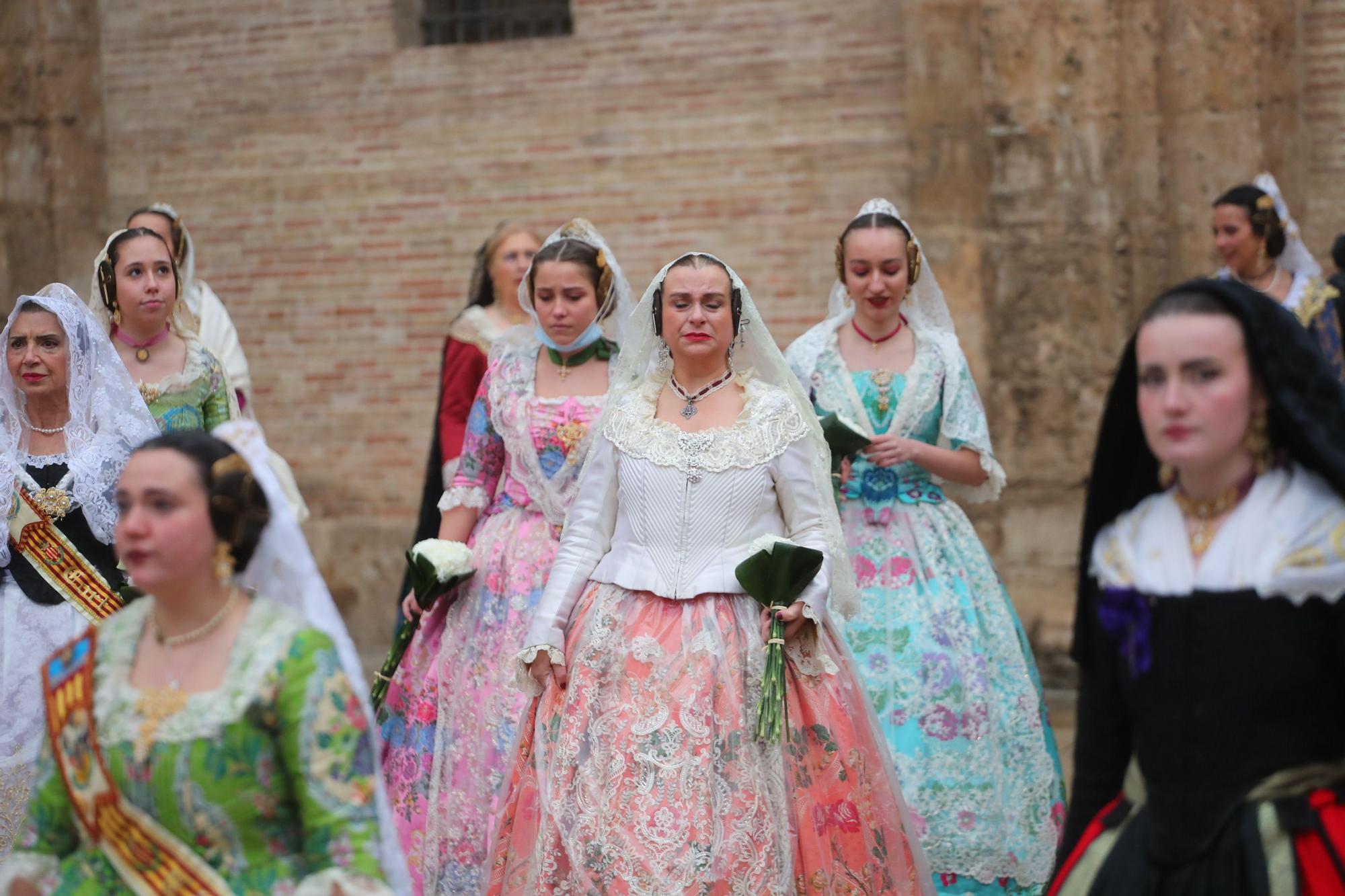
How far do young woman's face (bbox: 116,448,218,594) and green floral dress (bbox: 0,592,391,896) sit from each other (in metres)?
0.20

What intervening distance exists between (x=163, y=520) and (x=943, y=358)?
12.1 ft

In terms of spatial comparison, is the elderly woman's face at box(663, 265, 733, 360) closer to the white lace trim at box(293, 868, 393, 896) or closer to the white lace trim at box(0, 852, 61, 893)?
the white lace trim at box(293, 868, 393, 896)

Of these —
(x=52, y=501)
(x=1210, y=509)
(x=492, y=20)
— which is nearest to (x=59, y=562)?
(x=52, y=501)

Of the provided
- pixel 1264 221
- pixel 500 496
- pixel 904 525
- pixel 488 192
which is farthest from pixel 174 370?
pixel 1264 221

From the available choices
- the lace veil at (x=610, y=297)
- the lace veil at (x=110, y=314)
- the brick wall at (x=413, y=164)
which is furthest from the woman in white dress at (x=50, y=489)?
the brick wall at (x=413, y=164)

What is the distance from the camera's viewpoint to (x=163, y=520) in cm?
297

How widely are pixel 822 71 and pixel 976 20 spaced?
3.11 ft

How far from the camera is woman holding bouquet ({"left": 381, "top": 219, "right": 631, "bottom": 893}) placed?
5.46m

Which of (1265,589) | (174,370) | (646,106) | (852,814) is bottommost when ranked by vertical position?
(852,814)

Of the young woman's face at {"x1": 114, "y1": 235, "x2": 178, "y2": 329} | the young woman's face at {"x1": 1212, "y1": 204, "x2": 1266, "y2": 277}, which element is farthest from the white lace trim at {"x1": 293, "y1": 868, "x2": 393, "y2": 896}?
the young woman's face at {"x1": 1212, "y1": 204, "x2": 1266, "y2": 277}

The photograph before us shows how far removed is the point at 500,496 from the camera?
5.88 meters

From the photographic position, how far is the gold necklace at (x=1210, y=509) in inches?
114

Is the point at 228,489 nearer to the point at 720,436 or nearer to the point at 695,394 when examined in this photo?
the point at 720,436

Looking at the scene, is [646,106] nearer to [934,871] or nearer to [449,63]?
[449,63]
